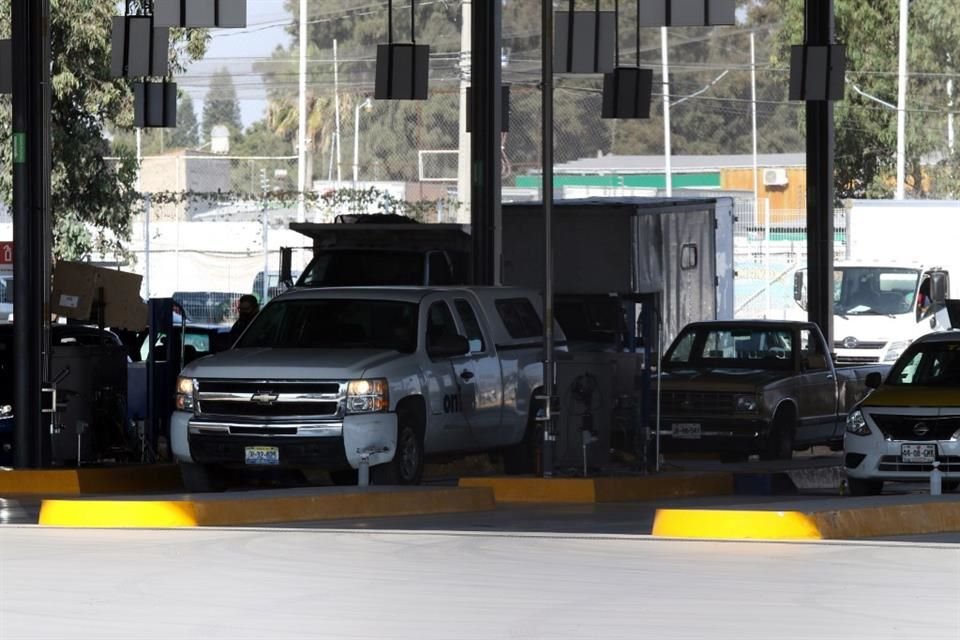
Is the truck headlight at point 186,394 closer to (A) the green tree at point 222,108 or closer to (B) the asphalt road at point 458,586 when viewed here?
(B) the asphalt road at point 458,586

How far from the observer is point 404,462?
61.2 feet

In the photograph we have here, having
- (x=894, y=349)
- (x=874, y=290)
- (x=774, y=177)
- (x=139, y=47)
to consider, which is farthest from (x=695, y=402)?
(x=774, y=177)

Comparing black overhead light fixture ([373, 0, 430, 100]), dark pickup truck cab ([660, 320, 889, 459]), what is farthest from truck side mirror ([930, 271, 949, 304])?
black overhead light fixture ([373, 0, 430, 100])

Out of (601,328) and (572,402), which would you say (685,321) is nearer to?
(601,328)

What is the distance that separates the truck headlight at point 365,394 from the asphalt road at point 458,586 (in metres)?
2.82

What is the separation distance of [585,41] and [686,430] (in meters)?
5.55

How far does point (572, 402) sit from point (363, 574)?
23.2 feet

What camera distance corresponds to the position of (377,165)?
274 ft

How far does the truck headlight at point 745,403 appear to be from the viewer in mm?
23281

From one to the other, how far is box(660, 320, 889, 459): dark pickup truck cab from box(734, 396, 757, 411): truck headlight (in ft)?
0.04

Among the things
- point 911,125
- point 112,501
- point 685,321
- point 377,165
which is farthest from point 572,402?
point 377,165

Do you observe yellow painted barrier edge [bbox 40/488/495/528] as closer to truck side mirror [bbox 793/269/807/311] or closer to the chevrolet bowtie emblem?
the chevrolet bowtie emblem

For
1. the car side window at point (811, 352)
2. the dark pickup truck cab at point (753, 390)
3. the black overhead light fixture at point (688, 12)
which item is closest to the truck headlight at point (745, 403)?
the dark pickup truck cab at point (753, 390)

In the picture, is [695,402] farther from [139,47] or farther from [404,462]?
[139,47]
